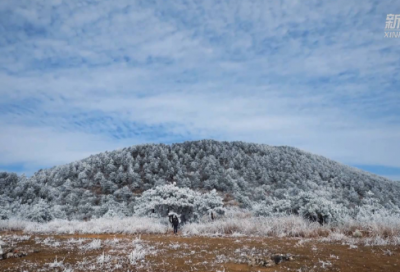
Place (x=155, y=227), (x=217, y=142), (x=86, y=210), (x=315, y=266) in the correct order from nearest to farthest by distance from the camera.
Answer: (x=315, y=266) → (x=155, y=227) → (x=86, y=210) → (x=217, y=142)

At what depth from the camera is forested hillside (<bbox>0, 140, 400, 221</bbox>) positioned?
130 feet

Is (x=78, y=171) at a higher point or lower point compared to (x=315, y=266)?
higher

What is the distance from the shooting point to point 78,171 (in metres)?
55.2

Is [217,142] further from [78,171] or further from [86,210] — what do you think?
[86,210]

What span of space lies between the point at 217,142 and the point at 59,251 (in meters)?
77.4

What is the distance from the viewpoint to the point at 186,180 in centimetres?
5522

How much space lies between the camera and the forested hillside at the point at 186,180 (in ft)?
130

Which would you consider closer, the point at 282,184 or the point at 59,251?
the point at 59,251

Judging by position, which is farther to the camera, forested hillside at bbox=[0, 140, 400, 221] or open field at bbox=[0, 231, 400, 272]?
forested hillside at bbox=[0, 140, 400, 221]

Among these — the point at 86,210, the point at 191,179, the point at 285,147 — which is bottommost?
the point at 86,210

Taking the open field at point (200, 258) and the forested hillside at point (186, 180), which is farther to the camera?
the forested hillside at point (186, 180)

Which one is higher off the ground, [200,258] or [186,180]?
[186,180]

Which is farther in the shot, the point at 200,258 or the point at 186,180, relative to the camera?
the point at 186,180

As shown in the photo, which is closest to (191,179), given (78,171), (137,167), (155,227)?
(137,167)
